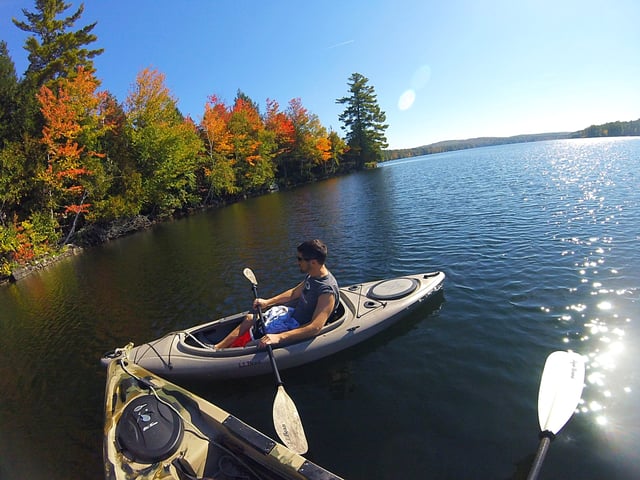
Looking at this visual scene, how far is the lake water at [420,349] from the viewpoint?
3.74m

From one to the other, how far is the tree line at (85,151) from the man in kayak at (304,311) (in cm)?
1650

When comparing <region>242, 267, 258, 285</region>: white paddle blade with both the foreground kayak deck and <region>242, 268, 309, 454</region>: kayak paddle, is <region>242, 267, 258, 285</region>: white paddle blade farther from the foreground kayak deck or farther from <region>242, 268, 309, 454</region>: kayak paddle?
the foreground kayak deck

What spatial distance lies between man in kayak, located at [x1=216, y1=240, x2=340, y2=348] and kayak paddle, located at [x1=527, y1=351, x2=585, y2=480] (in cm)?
297

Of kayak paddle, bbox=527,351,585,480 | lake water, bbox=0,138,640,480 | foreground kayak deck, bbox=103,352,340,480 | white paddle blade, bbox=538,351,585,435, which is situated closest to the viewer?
foreground kayak deck, bbox=103,352,340,480

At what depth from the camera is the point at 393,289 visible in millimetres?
6543

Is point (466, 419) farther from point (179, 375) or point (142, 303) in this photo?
point (142, 303)

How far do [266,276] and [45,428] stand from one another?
6.32 meters

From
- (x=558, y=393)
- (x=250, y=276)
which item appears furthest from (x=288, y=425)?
(x=250, y=276)

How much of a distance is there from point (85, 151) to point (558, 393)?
27.7 metres

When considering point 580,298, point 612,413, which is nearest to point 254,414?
point 612,413

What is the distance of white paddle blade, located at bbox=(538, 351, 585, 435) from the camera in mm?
3453

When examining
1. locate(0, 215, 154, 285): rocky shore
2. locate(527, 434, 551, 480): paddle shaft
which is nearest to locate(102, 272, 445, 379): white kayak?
locate(527, 434, 551, 480): paddle shaft

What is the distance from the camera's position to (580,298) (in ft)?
20.9

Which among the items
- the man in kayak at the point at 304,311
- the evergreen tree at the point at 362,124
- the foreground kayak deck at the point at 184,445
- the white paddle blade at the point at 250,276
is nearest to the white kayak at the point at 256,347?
the man in kayak at the point at 304,311
